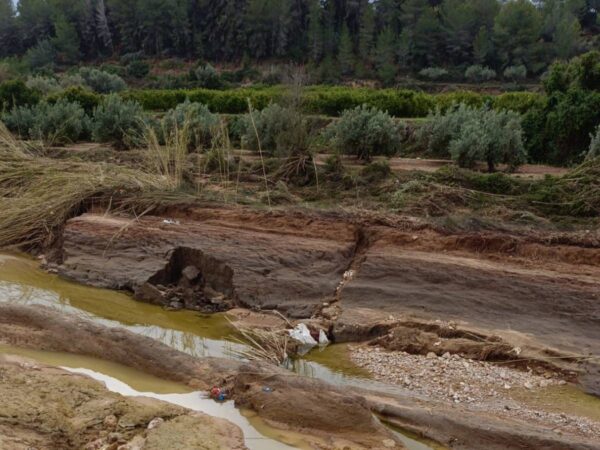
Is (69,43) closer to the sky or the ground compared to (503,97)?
closer to the sky

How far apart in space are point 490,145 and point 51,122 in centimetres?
999

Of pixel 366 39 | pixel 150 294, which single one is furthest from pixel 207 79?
pixel 150 294

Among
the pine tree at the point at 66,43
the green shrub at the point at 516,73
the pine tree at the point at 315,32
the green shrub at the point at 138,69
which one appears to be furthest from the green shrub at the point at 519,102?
the pine tree at the point at 66,43

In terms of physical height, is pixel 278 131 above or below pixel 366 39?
below

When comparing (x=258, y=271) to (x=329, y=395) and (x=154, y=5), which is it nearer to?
(x=329, y=395)

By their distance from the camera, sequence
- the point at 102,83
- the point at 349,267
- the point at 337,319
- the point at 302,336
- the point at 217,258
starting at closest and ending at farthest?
the point at 302,336 → the point at 337,319 → the point at 349,267 → the point at 217,258 → the point at 102,83

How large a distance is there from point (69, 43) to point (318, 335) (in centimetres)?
4556

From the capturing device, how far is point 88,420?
4.36 m

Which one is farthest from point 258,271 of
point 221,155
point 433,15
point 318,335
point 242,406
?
point 433,15

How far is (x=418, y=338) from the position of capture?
19.9 ft

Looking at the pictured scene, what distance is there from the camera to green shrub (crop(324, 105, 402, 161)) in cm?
1207

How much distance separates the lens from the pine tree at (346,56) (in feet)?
136

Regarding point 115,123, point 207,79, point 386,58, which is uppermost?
point 386,58

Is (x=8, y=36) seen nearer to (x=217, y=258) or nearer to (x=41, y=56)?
(x=41, y=56)
